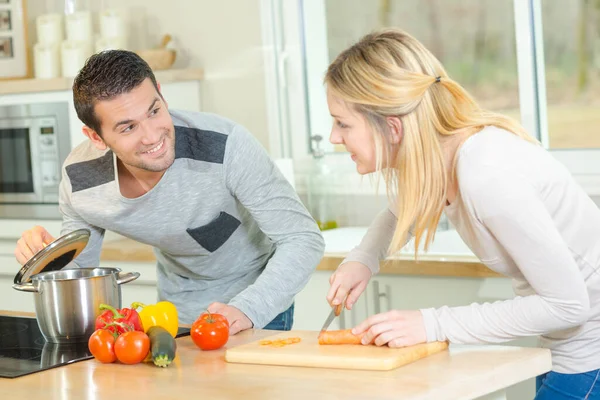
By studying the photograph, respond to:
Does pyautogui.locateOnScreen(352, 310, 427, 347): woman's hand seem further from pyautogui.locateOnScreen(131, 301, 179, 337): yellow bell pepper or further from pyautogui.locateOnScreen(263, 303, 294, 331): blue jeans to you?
pyautogui.locateOnScreen(263, 303, 294, 331): blue jeans

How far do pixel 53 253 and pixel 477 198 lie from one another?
910 millimetres

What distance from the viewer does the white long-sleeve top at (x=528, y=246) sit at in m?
1.59

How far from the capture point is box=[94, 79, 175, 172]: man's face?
2.07m

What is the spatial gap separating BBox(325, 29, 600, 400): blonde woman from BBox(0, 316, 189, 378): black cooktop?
0.57 meters

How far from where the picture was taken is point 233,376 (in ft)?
5.36

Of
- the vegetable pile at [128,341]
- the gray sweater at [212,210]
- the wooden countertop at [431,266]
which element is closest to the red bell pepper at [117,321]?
the vegetable pile at [128,341]

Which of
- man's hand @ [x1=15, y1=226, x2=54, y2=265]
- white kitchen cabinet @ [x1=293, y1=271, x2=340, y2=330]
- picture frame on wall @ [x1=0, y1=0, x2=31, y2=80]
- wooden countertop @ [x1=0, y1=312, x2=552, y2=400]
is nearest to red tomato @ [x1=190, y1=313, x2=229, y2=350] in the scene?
wooden countertop @ [x1=0, y1=312, x2=552, y2=400]

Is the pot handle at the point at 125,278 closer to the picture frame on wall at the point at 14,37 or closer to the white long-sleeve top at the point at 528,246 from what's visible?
the white long-sleeve top at the point at 528,246

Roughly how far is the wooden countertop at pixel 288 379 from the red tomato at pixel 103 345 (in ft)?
0.06

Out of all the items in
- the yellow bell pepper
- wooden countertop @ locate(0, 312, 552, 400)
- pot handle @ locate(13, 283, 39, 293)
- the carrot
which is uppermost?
pot handle @ locate(13, 283, 39, 293)

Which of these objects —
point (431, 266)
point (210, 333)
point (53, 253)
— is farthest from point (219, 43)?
point (210, 333)

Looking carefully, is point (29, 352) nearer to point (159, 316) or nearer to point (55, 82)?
point (159, 316)

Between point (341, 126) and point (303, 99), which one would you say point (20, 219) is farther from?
point (341, 126)

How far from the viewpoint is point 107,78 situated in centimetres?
208
